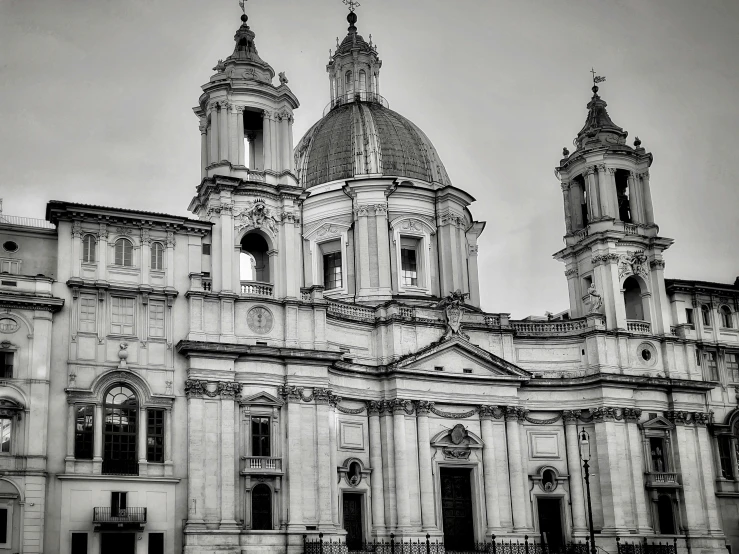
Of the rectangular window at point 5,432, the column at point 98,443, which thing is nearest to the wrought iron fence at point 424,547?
the column at point 98,443

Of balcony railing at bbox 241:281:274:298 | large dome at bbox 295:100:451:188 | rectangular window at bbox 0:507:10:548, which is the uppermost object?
large dome at bbox 295:100:451:188

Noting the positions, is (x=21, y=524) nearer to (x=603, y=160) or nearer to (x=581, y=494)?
(x=581, y=494)

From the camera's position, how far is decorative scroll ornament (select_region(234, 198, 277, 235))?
5403cm

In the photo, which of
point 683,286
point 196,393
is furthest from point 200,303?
point 683,286

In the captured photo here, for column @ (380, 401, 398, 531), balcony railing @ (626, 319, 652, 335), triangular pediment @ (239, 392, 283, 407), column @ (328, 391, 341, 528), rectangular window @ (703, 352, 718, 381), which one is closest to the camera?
triangular pediment @ (239, 392, 283, 407)

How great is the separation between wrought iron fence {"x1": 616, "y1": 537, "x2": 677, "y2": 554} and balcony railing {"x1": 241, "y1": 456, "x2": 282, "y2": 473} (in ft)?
65.3

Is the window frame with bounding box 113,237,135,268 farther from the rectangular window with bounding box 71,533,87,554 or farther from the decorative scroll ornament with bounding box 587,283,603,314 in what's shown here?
the decorative scroll ornament with bounding box 587,283,603,314

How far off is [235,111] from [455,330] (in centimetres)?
1723

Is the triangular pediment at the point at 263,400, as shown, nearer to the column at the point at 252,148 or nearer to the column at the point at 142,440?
the column at the point at 142,440

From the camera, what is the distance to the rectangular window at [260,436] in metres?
50.9

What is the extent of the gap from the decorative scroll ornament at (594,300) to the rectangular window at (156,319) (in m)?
26.5

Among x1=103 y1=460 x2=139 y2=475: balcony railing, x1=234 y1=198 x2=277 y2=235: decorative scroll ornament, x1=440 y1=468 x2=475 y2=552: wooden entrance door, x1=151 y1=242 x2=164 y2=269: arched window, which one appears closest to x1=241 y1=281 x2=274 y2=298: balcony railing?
x1=234 y1=198 x2=277 y2=235: decorative scroll ornament

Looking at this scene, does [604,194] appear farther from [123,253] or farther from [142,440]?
[142,440]

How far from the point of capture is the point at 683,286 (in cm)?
6500
